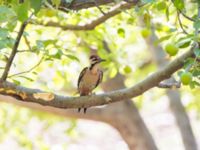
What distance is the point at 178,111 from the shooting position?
3773 millimetres

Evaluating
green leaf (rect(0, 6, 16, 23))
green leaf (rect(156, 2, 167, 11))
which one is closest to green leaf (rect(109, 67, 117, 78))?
green leaf (rect(156, 2, 167, 11))

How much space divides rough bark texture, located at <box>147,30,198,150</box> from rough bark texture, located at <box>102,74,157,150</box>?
22 cm

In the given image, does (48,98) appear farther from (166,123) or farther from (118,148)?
(166,123)

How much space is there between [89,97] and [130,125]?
206cm

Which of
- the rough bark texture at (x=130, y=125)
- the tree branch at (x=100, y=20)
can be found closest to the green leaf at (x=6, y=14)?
the tree branch at (x=100, y=20)

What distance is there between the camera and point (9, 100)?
3566mm

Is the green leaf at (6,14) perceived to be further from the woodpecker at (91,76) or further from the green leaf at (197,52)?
the woodpecker at (91,76)

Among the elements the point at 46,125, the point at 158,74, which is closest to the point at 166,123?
the point at 46,125

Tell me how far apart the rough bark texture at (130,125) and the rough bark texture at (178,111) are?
0.22m

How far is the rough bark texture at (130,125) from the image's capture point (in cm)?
370

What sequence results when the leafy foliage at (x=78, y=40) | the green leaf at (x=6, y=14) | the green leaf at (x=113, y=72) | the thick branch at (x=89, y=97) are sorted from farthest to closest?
the green leaf at (x=113, y=72), the thick branch at (x=89, y=97), the leafy foliage at (x=78, y=40), the green leaf at (x=6, y=14)

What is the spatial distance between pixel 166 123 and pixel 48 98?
210 inches

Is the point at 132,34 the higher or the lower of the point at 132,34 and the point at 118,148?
the lower

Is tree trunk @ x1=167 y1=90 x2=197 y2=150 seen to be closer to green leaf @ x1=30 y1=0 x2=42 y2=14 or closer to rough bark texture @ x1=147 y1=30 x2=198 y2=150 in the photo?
rough bark texture @ x1=147 y1=30 x2=198 y2=150
